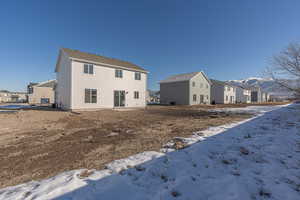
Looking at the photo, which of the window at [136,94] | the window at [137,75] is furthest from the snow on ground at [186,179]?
the window at [137,75]

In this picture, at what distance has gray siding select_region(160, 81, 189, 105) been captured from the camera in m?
24.1

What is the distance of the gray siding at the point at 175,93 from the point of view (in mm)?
24125

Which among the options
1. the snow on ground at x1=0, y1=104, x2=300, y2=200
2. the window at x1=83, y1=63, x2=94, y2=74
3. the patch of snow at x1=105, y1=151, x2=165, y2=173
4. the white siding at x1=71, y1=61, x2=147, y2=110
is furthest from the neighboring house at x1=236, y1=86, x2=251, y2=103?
the patch of snow at x1=105, y1=151, x2=165, y2=173

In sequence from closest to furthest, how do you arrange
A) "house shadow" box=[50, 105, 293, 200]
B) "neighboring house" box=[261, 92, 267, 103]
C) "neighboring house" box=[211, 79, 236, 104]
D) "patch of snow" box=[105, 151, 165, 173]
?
1. "house shadow" box=[50, 105, 293, 200]
2. "patch of snow" box=[105, 151, 165, 173]
3. "neighboring house" box=[211, 79, 236, 104]
4. "neighboring house" box=[261, 92, 267, 103]

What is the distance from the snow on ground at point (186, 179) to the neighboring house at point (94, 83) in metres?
11.9

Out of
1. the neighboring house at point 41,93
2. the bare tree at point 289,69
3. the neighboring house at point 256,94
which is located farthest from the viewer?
the neighboring house at point 256,94

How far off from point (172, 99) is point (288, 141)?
22246mm

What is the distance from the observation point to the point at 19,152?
356 centimetres

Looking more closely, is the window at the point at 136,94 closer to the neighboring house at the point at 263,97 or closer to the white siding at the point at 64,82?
the white siding at the point at 64,82

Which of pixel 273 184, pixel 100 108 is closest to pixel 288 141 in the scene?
pixel 273 184

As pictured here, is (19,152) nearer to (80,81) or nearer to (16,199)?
(16,199)

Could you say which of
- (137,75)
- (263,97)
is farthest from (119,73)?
(263,97)

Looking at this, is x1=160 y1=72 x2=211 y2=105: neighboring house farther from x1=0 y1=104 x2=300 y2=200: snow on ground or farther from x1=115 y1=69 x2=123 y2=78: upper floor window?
x1=0 y1=104 x2=300 y2=200: snow on ground

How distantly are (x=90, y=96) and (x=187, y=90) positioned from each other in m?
16.8
